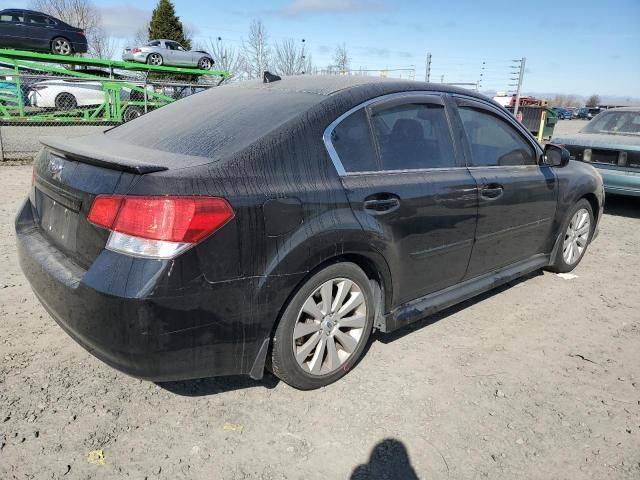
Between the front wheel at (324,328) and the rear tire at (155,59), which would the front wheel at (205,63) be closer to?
the rear tire at (155,59)

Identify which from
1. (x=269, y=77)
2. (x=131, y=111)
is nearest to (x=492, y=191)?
(x=269, y=77)

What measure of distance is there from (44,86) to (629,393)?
2053cm

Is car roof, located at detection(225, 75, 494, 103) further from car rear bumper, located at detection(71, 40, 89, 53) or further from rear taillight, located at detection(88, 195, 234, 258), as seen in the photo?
car rear bumper, located at detection(71, 40, 89, 53)

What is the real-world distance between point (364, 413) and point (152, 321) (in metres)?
1.26

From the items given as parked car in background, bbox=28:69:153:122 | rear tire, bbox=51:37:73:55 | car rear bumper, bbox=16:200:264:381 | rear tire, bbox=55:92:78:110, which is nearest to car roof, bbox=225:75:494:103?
car rear bumper, bbox=16:200:264:381

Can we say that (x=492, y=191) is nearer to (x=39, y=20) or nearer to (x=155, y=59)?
(x=39, y=20)

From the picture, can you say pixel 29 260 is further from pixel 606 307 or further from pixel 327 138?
pixel 606 307

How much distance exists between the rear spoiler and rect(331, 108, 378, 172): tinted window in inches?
32.8

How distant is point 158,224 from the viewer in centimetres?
214

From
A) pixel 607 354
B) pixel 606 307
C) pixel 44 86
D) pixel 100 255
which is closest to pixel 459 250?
pixel 607 354

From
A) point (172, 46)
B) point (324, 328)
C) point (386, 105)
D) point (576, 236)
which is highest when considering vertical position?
point (172, 46)

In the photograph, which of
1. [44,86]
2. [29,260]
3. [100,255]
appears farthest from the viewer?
[44,86]

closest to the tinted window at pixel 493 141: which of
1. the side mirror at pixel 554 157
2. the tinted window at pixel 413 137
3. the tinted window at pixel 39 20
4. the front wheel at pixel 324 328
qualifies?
the side mirror at pixel 554 157

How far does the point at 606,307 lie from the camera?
4320 millimetres
